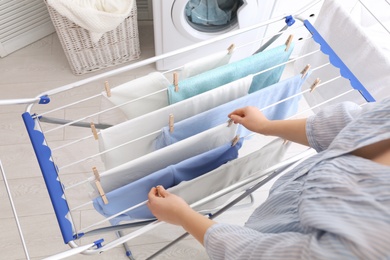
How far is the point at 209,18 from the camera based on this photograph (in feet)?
5.78

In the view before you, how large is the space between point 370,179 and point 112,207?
551mm

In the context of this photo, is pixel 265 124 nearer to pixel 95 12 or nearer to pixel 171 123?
pixel 171 123

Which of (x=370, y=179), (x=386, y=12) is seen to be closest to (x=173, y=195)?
(x=370, y=179)

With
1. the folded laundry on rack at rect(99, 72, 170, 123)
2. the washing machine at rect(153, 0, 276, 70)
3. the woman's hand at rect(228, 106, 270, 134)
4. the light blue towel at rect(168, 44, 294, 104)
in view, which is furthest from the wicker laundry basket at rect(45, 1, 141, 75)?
the woman's hand at rect(228, 106, 270, 134)

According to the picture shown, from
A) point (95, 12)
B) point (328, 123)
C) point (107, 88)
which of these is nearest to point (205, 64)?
point (107, 88)

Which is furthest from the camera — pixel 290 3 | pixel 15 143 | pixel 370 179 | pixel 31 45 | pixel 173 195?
pixel 31 45

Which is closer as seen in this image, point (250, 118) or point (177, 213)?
point (177, 213)

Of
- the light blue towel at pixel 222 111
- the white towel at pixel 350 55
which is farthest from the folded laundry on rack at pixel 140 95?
the white towel at pixel 350 55

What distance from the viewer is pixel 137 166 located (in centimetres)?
74

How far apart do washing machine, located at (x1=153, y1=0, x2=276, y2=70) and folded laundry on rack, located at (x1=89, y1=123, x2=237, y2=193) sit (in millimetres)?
927

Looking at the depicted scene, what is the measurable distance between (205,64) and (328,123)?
40 centimetres

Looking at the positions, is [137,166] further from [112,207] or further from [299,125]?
[299,125]

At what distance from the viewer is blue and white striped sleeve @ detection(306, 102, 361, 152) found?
26.5 inches

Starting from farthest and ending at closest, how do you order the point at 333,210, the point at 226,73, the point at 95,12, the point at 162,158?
the point at 95,12 → the point at 226,73 → the point at 162,158 → the point at 333,210
